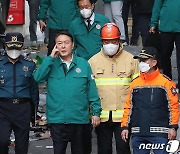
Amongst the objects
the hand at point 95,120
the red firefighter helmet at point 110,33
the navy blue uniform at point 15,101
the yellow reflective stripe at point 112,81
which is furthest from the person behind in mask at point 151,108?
the navy blue uniform at point 15,101

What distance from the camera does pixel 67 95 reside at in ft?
28.4

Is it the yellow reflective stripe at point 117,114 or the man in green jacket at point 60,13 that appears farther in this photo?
the man in green jacket at point 60,13

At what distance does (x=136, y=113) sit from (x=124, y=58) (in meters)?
0.90

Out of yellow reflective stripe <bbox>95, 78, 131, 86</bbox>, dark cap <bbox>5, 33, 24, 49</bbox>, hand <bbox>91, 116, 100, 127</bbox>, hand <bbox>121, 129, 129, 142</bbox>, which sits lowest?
hand <bbox>121, 129, 129, 142</bbox>

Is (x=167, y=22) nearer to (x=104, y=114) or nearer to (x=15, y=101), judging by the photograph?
(x=104, y=114)

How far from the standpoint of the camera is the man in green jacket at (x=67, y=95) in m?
8.66

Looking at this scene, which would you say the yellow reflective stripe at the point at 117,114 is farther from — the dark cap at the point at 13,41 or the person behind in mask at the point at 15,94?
the dark cap at the point at 13,41

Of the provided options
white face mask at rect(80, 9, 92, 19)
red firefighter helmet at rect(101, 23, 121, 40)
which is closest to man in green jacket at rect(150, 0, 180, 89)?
white face mask at rect(80, 9, 92, 19)

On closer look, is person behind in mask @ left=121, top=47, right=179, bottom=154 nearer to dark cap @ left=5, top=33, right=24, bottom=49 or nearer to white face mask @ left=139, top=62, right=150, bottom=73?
→ white face mask @ left=139, top=62, right=150, bottom=73

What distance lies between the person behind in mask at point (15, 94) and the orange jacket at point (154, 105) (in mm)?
1365

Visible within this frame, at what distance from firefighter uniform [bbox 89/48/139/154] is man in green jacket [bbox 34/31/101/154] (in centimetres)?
22

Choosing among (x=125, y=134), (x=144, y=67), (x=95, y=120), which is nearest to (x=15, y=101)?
(x=95, y=120)

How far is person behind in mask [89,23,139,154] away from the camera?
29.3ft

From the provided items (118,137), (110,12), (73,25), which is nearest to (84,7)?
(73,25)
